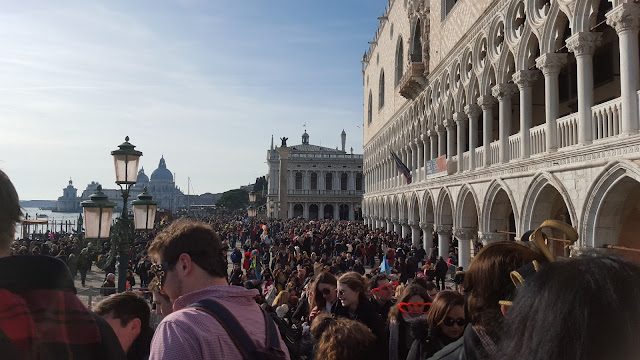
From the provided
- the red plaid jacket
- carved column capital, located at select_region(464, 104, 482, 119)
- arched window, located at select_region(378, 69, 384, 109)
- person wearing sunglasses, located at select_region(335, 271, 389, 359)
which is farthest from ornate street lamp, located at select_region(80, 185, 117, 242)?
arched window, located at select_region(378, 69, 384, 109)

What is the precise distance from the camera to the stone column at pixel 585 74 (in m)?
8.44

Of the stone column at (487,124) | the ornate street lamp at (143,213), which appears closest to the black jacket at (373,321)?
the ornate street lamp at (143,213)

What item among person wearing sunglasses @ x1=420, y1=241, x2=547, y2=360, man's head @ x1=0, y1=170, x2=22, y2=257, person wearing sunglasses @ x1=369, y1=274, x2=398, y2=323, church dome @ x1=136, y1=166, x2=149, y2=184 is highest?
church dome @ x1=136, y1=166, x2=149, y2=184

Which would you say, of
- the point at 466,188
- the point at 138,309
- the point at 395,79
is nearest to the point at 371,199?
the point at 395,79

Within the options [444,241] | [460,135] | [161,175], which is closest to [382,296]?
[460,135]

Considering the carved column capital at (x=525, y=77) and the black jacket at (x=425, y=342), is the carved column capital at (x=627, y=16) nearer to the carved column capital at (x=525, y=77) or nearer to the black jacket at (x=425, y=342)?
the carved column capital at (x=525, y=77)

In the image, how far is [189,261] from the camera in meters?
2.00

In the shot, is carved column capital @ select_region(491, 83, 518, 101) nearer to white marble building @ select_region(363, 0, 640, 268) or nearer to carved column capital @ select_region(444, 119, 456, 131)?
white marble building @ select_region(363, 0, 640, 268)

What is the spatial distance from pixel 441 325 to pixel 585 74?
739 cm

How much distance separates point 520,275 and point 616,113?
764 centimetres

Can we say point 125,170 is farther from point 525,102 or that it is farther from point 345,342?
point 525,102

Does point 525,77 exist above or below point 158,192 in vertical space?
below

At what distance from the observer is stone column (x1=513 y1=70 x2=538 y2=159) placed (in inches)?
427

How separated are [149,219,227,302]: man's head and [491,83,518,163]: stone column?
11029mm
